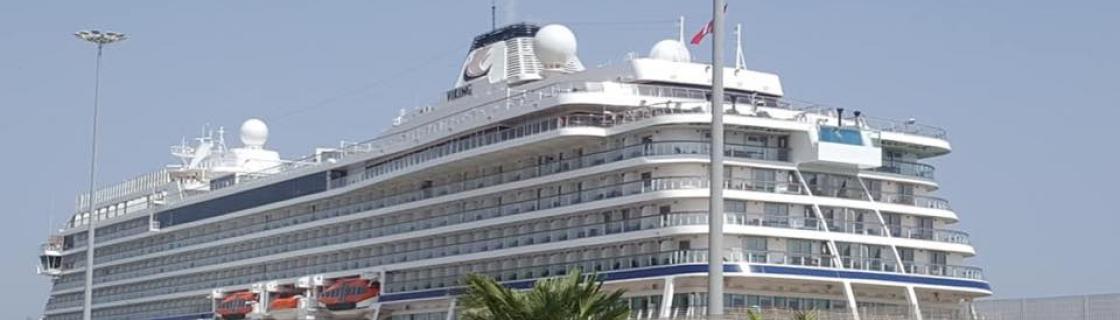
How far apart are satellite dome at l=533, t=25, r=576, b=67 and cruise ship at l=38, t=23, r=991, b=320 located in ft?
0.24

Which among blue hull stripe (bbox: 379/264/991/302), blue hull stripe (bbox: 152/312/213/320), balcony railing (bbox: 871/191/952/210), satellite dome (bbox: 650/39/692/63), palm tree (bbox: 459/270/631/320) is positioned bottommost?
palm tree (bbox: 459/270/631/320)

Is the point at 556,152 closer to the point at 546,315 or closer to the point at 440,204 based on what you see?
the point at 440,204

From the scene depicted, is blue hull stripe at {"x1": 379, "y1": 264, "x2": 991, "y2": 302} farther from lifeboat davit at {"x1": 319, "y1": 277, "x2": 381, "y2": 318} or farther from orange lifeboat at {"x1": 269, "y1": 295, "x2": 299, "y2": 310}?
orange lifeboat at {"x1": 269, "y1": 295, "x2": 299, "y2": 310}

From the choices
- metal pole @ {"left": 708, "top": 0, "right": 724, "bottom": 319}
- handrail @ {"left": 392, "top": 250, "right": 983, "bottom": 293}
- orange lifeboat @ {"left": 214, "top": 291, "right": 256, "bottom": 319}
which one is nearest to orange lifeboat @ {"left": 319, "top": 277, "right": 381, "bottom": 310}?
handrail @ {"left": 392, "top": 250, "right": 983, "bottom": 293}

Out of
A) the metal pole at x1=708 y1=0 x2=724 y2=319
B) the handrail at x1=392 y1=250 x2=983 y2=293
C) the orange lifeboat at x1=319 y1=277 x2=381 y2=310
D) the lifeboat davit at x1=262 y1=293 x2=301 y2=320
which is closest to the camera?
the metal pole at x1=708 y1=0 x2=724 y2=319

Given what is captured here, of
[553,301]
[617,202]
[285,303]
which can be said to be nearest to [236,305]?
[285,303]

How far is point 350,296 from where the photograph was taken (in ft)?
239

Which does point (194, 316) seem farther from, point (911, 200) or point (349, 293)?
point (911, 200)

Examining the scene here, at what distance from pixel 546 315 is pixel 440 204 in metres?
31.0

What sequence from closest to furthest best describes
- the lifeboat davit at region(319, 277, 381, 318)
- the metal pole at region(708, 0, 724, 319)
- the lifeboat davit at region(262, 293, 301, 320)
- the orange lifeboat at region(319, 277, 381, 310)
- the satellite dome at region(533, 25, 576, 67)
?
the metal pole at region(708, 0, 724, 319)
the satellite dome at region(533, 25, 576, 67)
the orange lifeboat at region(319, 277, 381, 310)
the lifeboat davit at region(319, 277, 381, 318)
the lifeboat davit at region(262, 293, 301, 320)

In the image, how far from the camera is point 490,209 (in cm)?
6525

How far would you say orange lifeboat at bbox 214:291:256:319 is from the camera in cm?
8044

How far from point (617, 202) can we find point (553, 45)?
10227mm

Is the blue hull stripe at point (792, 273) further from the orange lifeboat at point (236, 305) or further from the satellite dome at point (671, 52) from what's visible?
the orange lifeboat at point (236, 305)
